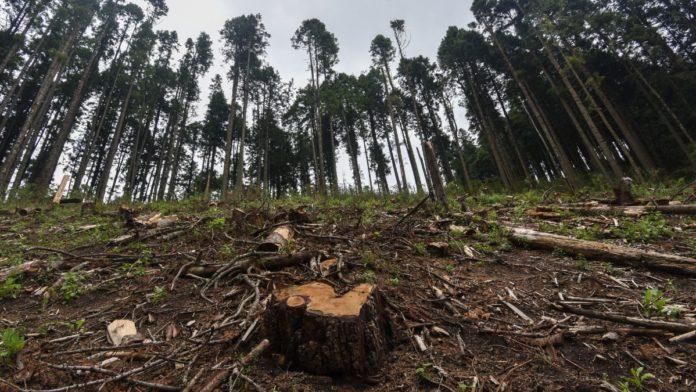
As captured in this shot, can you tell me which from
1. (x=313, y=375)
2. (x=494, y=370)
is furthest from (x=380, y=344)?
(x=494, y=370)

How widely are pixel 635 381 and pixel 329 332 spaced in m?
2.18

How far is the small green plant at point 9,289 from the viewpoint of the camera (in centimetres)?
352

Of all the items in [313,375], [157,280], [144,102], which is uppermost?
[144,102]

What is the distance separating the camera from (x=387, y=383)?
6.91 ft

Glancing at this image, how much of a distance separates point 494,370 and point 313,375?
1.44 metres

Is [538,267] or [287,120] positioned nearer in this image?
[538,267]

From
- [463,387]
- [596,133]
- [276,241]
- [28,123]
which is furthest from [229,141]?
[596,133]

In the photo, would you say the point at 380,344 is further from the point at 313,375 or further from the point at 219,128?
the point at 219,128

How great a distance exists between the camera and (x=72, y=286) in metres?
3.66

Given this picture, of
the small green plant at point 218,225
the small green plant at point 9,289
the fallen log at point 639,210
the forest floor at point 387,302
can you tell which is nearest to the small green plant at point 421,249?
the forest floor at point 387,302

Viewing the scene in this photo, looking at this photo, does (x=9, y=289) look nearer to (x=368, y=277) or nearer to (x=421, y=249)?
(x=368, y=277)

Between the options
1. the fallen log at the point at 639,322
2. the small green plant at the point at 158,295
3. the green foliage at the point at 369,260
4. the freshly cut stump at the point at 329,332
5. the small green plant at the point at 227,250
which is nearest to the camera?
the freshly cut stump at the point at 329,332

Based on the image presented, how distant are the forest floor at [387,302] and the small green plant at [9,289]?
0.06ft

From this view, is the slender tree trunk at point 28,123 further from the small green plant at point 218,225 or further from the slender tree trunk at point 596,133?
the slender tree trunk at point 596,133
